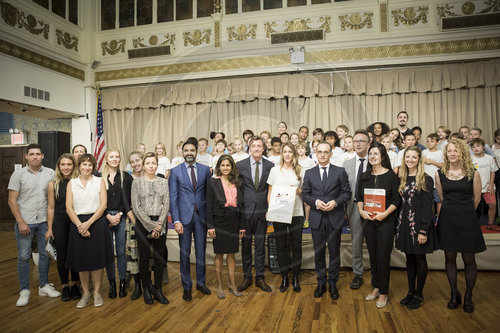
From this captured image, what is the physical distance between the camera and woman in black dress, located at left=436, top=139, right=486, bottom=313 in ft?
9.06

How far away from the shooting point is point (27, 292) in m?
3.18

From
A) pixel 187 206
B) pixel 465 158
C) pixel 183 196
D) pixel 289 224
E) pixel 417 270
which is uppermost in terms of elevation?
pixel 465 158

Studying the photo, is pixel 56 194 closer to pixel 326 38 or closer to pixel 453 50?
pixel 326 38

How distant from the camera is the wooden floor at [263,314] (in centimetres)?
261

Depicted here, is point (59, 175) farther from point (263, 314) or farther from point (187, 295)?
point (263, 314)

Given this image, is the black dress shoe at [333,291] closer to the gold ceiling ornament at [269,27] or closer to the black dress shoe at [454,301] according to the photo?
the black dress shoe at [454,301]

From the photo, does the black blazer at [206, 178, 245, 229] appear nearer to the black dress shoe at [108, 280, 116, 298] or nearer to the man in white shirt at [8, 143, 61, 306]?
the black dress shoe at [108, 280, 116, 298]

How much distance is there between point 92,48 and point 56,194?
627 cm

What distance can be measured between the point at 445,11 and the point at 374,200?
558cm

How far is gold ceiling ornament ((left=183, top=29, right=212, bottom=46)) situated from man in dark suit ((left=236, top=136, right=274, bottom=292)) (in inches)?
199

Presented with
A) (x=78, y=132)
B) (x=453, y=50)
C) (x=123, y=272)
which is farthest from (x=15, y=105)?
(x=453, y=50)

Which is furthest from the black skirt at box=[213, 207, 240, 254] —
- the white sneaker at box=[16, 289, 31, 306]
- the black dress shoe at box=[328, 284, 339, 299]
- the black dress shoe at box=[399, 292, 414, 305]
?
the white sneaker at box=[16, 289, 31, 306]

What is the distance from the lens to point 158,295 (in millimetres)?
3137

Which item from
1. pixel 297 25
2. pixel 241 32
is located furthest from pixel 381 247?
pixel 241 32
